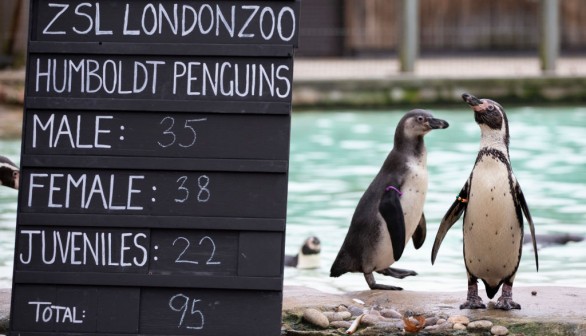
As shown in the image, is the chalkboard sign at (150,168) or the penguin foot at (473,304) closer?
the chalkboard sign at (150,168)

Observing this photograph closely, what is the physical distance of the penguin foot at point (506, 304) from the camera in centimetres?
402

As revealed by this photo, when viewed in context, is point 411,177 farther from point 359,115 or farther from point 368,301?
point 359,115

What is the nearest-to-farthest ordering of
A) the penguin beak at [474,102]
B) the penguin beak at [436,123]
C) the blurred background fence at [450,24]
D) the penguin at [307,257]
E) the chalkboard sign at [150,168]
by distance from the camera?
the chalkboard sign at [150,168], the penguin beak at [474,102], the penguin beak at [436,123], the penguin at [307,257], the blurred background fence at [450,24]

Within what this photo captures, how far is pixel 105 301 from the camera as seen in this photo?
11.5 ft

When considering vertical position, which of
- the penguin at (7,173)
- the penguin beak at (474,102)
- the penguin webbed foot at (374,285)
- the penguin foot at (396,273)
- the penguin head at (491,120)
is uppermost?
the penguin beak at (474,102)

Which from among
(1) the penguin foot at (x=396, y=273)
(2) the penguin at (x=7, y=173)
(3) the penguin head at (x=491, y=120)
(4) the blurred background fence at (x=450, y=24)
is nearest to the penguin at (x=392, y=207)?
(1) the penguin foot at (x=396, y=273)

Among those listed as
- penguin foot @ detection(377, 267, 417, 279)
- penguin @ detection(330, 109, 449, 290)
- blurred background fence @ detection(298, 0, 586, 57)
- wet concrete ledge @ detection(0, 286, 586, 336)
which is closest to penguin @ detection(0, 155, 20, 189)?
wet concrete ledge @ detection(0, 286, 586, 336)

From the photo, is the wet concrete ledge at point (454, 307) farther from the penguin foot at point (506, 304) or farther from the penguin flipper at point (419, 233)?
the penguin flipper at point (419, 233)

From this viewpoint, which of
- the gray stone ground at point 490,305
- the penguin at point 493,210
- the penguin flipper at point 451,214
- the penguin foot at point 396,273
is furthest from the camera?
the penguin foot at point 396,273

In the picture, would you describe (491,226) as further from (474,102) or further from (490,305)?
(474,102)

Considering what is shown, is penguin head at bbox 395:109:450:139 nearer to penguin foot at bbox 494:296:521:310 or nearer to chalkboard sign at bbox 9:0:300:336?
penguin foot at bbox 494:296:521:310

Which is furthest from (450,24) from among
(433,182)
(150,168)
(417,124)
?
(150,168)

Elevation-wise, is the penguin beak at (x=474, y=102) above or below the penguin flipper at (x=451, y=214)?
above

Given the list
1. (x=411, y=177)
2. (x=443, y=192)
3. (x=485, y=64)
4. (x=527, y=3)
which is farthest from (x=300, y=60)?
(x=411, y=177)
